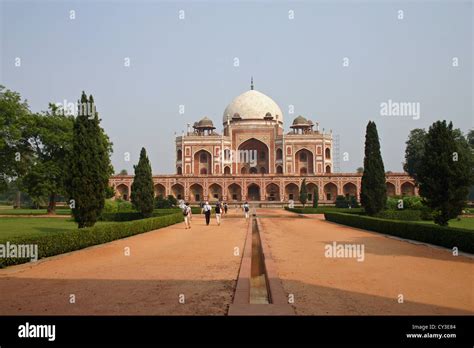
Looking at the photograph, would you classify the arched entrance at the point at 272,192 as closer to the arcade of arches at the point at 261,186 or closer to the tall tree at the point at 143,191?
the arcade of arches at the point at 261,186

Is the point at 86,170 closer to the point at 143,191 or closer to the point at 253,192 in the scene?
the point at 143,191

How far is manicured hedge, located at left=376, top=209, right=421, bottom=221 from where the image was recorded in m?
19.5

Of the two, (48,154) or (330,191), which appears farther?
(330,191)

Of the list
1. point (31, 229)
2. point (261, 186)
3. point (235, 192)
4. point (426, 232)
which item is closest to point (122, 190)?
point (235, 192)

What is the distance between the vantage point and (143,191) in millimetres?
19469

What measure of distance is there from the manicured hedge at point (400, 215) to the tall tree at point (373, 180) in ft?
1.87

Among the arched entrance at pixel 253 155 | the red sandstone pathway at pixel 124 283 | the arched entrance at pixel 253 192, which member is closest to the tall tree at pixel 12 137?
the red sandstone pathway at pixel 124 283

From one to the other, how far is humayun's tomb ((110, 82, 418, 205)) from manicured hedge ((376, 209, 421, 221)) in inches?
899

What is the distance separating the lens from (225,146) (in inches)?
2042

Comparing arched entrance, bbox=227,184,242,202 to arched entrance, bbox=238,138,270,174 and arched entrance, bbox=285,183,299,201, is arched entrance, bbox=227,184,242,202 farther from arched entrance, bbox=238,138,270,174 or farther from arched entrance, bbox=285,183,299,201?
arched entrance, bbox=238,138,270,174

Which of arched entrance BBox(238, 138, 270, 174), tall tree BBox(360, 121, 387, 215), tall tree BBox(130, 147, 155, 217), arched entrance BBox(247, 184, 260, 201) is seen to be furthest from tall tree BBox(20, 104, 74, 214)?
arched entrance BBox(238, 138, 270, 174)

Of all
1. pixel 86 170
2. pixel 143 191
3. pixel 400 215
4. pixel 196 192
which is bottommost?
pixel 400 215

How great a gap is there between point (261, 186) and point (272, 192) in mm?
1694
